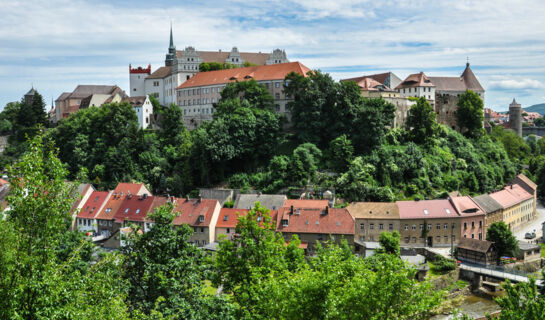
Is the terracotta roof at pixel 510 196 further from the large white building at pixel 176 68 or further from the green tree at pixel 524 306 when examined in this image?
the large white building at pixel 176 68

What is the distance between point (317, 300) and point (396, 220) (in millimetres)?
32326

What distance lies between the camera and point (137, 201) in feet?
166

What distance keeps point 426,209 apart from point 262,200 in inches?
608

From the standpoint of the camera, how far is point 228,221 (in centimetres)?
4556

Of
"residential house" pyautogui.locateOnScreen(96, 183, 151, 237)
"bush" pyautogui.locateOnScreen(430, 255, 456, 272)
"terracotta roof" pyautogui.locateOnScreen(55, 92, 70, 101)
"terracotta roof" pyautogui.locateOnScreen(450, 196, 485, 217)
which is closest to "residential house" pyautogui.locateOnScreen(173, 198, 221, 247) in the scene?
"residential house" pyautogui.locateOnScreen(96, 183, 151, 237)

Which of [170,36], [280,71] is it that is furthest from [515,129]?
[170,36]

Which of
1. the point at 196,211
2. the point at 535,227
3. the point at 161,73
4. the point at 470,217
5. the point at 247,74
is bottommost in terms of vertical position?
the point at 535,227

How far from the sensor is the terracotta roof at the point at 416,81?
72.1m

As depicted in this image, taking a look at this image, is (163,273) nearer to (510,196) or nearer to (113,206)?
(113,206)

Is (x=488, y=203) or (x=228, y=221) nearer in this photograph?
(x=228, y=221)

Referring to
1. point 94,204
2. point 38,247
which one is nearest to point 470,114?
point 94,204

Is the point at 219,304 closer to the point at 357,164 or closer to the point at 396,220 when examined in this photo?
the point at 396,220

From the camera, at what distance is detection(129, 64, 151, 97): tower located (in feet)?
287

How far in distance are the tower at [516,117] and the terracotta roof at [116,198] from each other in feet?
245
